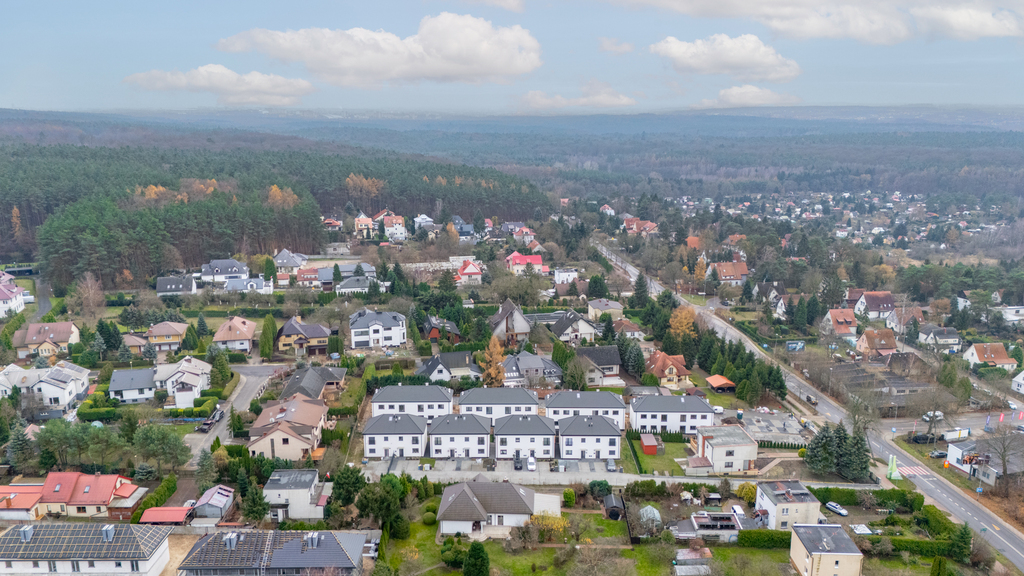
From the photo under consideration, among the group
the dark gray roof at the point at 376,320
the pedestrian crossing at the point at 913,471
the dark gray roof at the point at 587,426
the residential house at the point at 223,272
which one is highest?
the residential house at the point at 223,272

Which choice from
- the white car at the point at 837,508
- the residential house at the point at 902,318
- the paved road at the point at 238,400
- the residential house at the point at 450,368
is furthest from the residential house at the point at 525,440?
the residential house at the point at 902,318

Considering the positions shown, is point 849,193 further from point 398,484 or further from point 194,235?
point 398,484

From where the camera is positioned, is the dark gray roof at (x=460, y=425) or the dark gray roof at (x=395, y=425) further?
the dark gray roof at (x=460, y=425)

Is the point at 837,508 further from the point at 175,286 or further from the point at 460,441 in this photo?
the point at 175,286

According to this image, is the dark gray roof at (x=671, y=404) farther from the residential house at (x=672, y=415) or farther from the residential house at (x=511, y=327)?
the residential house at (x=511, y=327)

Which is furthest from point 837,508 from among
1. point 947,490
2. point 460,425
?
point 460,425

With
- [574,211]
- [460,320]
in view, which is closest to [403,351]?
[460,320]
